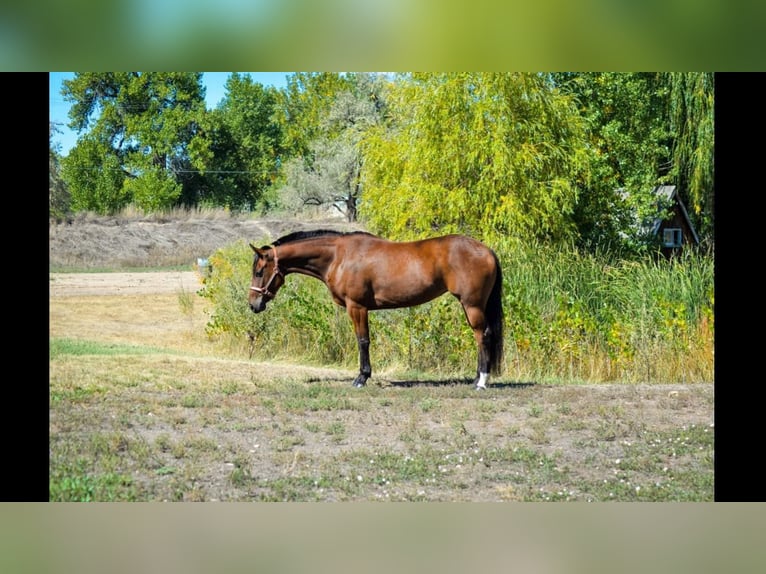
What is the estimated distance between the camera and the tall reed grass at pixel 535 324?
32.2 ft

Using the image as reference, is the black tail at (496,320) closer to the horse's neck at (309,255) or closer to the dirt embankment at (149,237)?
the horse's neck at (309,255)

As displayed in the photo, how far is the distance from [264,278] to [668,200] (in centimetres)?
609

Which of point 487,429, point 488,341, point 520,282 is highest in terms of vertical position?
point 520,282

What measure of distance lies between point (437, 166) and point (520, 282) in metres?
1.64

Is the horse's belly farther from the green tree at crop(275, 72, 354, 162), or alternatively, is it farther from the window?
the window

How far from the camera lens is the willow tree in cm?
1016

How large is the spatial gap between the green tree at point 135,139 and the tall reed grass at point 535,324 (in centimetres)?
118

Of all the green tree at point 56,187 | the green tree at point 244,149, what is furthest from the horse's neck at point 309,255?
the green tree at point 56,187

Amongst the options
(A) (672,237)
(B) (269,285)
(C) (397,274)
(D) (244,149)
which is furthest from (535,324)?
(D) (244,149)

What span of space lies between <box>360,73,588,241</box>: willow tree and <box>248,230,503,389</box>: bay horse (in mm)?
977
